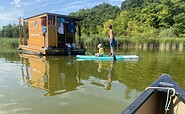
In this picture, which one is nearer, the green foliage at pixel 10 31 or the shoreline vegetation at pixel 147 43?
the shoreline vegetation at pixel 147 43

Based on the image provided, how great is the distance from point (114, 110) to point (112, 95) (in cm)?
83

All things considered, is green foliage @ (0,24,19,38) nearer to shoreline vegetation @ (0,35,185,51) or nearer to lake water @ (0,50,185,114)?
shoreline vegetation @ (0,35,185,51)

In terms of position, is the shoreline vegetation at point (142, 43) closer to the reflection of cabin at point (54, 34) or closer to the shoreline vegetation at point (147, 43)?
the shoreline vegetation at point (147, 43)

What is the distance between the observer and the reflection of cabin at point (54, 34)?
43.3 feet

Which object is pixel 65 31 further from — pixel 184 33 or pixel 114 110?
pixel 184 33

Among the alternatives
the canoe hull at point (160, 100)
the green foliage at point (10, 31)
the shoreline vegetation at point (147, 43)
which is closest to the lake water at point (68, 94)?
the canoe hull at point (160, 100)

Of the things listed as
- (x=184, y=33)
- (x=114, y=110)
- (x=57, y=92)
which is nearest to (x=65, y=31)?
(x=57, y=92)

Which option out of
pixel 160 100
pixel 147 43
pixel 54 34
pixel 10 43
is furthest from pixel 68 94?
pixel 10 43

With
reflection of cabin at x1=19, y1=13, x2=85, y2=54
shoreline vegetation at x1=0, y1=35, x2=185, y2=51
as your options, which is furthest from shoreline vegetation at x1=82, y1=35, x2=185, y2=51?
reflection of cabin at x1=19, y1=13, x2=85, y2=54

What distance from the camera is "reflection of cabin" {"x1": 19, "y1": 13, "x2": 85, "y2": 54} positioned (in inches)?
520

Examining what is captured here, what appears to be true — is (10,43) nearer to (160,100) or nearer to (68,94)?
(68,94)

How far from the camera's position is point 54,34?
13.5 m

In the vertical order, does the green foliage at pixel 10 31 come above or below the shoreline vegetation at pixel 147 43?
above

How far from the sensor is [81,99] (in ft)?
13.2
